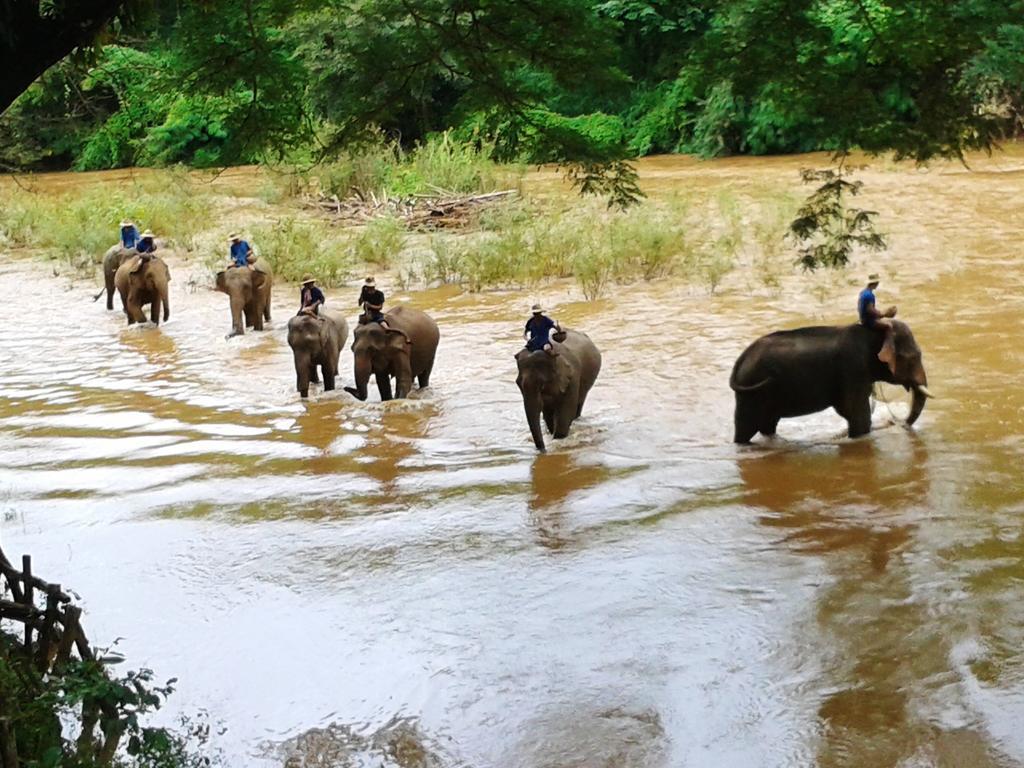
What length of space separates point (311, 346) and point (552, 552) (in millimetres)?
5335

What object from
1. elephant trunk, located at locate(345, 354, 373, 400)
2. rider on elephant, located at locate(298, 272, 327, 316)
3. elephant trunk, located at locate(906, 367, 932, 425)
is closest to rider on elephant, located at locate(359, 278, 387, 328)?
elephant trunk, located at locate(345, 354, 373, 400)

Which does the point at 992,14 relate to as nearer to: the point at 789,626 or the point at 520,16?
the point at 520,16

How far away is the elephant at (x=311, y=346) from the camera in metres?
14.1

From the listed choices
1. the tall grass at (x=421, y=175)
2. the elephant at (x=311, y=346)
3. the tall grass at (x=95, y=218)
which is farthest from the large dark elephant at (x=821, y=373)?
the tall grass at (x=421, y=175)

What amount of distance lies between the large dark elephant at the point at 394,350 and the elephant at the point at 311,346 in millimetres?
401

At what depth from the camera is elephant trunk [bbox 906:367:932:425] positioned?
37.8ft

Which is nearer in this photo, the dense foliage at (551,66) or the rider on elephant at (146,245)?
the dense foliage at (551,66)

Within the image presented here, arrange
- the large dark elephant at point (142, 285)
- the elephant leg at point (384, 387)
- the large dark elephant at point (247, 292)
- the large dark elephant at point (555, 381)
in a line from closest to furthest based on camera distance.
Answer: the large dark elephant at point (555, 381), the elephant leg at point (384, 387), the large dark elephant at point (247, 292), the large dark elephant at point (142, 285)

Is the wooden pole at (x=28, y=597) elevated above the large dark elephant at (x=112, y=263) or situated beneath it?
situated beneath

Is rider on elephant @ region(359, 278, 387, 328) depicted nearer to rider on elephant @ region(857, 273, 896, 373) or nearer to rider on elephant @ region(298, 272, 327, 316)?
rider on elephant @ region(298, 272, 327, 316)

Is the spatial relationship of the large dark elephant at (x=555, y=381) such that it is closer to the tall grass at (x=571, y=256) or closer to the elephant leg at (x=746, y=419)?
the elephant leg at (x=746, y=419)

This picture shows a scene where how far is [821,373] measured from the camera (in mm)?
11492

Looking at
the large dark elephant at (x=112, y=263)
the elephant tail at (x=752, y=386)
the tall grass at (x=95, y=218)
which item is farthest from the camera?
the tall grass at (x=95, y=218)

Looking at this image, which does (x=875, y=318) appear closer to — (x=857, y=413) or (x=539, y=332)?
(x=857, y=413)
